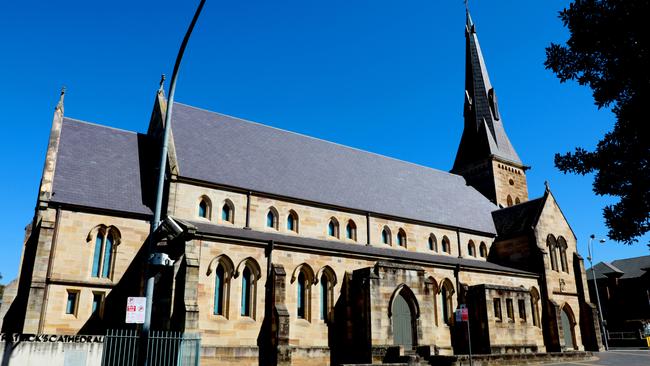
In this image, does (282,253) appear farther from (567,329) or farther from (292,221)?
(567,329)

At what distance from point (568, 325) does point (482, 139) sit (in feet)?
61.1

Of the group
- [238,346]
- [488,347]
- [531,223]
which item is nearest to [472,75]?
[531,223]

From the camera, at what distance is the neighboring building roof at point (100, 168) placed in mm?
23859

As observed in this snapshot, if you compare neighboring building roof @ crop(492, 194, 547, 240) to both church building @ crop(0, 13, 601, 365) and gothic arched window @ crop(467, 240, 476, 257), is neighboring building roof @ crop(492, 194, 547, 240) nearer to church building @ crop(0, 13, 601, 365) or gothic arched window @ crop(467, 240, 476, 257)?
church building @ crop(0, 13, 601, 365)

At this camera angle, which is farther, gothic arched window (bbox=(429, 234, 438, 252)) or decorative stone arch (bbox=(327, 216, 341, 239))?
gothic arched window (bbox=(429, 234, 438, 252))

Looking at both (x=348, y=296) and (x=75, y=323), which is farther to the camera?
(x=348, y=296)

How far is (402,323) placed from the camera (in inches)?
1053

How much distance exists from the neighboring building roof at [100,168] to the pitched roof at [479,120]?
30.7m

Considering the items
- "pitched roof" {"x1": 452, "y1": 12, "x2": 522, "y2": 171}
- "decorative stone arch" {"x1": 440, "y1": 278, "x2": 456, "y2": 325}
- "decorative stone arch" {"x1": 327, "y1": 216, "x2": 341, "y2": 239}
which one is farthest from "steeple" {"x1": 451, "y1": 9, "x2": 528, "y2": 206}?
"decorative stone arch" {"x1": 327, "y1": 216, "x2": 341, "y2": 239}

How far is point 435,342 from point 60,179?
22195 millimetres

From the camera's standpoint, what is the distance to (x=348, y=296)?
87.0ft

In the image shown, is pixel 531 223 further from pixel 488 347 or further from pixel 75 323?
pixel 75 323

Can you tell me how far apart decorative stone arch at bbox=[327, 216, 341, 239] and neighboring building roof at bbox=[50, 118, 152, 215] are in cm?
1075

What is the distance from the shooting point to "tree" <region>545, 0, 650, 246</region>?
8.42 m
